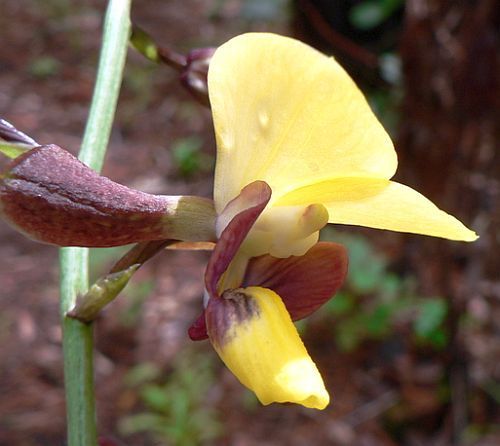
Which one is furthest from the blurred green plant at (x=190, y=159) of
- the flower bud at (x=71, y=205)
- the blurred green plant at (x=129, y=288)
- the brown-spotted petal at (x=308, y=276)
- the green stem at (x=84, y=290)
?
the flower bud at (x=71, y=205)

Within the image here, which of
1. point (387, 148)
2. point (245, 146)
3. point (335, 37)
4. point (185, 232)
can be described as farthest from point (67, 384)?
point (335, 37)

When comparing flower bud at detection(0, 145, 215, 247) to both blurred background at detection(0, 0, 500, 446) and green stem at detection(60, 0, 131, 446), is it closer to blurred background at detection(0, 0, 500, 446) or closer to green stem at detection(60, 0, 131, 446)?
Result: green stem at detection(60, 0, 131, 446)

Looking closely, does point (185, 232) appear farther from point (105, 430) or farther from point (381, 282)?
point (105, 430)

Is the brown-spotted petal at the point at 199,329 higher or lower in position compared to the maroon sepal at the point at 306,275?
lower

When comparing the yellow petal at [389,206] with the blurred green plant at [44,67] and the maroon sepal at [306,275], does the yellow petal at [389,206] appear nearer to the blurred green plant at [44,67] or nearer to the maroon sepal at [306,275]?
the maroon sepal at [306,275]

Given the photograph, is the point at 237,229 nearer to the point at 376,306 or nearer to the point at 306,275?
the point at 306,275
